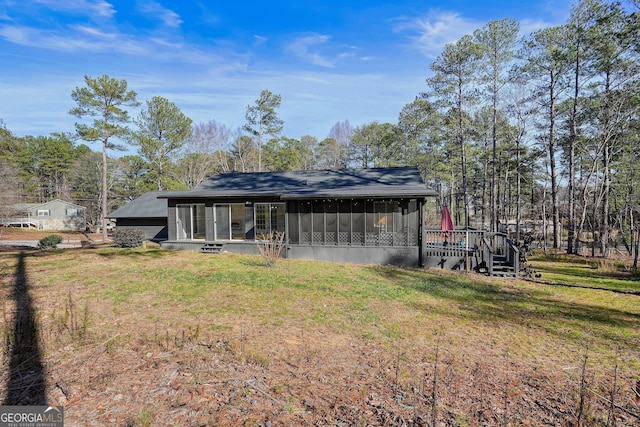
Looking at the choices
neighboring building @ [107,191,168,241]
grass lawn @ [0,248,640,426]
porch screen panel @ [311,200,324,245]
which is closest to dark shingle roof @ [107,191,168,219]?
neighboring building @ [107,191,168,241]

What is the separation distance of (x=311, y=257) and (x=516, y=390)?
974 centimetres

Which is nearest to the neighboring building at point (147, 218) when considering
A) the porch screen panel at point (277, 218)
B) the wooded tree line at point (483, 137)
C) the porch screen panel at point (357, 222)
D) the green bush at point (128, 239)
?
the green bush at point (128, 239)

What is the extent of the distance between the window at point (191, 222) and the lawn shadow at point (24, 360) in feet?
28.4

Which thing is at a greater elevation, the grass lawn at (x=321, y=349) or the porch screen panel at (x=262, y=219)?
the porch screen panel at (x=262, y=219)

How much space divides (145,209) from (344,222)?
1495cm

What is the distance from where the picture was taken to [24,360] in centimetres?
404

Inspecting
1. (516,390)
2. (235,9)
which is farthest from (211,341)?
(235,9)

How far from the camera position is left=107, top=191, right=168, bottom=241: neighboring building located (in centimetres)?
1995

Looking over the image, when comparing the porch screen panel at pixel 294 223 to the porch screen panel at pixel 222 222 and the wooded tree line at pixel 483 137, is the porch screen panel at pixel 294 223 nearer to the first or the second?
the porch screen panel at pixel 222 222

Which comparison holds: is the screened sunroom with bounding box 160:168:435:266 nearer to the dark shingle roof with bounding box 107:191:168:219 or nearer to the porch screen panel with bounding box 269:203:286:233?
the porch screen panel with bounding box 269:203:286:233

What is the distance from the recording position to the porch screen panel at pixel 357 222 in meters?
12.8

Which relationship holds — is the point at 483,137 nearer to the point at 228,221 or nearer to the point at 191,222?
the point at 228,221

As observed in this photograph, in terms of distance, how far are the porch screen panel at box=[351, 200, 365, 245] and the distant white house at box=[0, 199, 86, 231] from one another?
40.5 meters

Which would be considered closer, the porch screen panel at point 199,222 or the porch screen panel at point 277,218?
the porch screen panel at point 277,218
